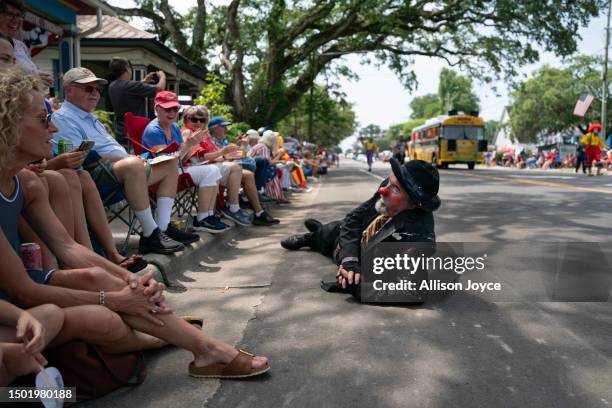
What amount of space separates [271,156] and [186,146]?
20.8 ft

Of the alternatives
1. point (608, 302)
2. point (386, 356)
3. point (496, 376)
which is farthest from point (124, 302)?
point (608, 302)

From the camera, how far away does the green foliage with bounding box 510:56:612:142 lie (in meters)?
62.5

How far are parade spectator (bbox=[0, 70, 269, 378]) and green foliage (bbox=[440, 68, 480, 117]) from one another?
317 feet

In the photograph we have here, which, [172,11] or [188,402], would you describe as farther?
[172,11]

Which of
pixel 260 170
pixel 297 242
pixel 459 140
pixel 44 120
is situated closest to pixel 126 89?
pixel 297 242

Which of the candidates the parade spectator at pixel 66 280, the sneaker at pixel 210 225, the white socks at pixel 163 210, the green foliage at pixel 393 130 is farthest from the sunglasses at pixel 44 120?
the green foliage at pixel 393 130

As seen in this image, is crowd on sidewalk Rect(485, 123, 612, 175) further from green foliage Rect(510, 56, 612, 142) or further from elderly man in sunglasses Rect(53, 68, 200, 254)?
elderly man in sunglasses Rect(53, 68, 200, 254)

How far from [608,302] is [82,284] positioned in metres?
3.68

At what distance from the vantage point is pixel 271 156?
1229 cm

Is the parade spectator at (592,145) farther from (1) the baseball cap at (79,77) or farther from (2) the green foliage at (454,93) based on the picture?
(2) the green foliage at (454,93)

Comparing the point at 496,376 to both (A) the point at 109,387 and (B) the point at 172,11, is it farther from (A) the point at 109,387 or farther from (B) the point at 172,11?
(B) the point at 172,11

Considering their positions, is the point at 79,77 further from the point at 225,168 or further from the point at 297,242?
the point at 225,168

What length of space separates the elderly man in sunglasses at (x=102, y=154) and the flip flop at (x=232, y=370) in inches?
93.6

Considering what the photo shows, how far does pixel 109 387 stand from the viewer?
279cm
